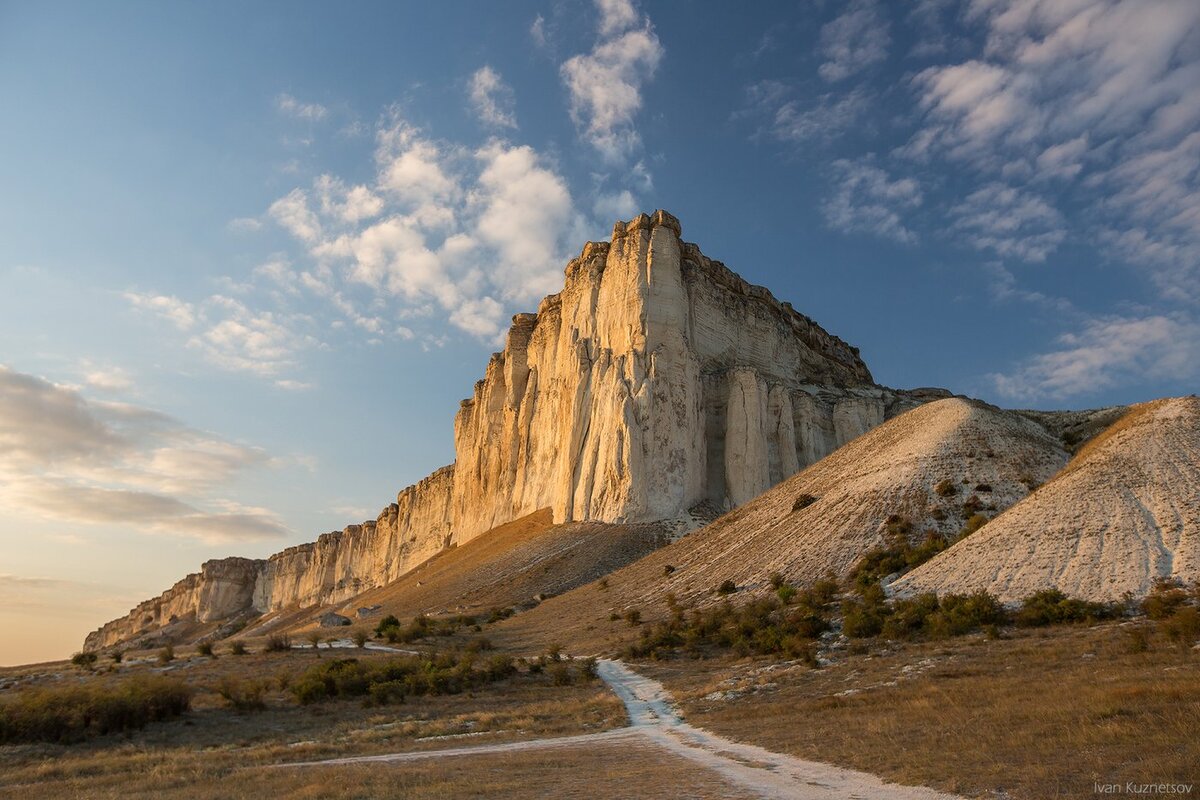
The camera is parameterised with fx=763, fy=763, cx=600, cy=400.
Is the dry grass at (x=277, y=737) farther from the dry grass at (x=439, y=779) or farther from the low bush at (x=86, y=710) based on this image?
the low bush at (x=86, y=710)

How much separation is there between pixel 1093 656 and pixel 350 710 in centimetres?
1842

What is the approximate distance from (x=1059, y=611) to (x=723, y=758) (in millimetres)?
14608

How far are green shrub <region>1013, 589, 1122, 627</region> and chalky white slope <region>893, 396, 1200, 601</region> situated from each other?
767 millimetres

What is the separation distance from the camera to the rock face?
191 ft

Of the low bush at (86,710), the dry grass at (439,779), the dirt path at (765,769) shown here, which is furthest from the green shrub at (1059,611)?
the low bush at (86,710)

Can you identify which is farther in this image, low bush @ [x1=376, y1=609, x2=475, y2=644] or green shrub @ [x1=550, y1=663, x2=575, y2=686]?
low bush @ [x1=376, y1=609, x2=475, y2=644]

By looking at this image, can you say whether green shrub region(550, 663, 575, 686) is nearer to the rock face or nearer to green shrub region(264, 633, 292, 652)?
green shrub region(264, 633, 292, 652)

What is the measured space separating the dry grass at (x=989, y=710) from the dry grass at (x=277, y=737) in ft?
12.4

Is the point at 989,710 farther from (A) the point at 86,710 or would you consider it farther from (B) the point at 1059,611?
(A) the point at 86,710

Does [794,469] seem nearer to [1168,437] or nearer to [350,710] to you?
[1168,437]

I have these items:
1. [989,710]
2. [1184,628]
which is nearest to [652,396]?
[1184,628]

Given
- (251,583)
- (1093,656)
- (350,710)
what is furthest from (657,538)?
(251,583)

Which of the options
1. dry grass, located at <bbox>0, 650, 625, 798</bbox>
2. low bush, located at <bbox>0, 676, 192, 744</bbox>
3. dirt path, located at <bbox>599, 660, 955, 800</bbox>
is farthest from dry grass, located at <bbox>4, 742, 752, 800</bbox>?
low bush, located at <bbox>0, 676, 192, 744</bbox>

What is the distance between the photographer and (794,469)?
2515 inches
